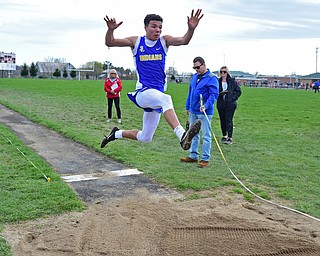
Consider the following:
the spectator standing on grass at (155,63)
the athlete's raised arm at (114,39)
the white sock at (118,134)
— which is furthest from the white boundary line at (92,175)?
the athlete's raised arm at (114,39)

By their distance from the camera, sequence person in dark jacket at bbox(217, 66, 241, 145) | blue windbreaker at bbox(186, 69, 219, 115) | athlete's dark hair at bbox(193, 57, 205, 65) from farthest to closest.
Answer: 1. person in dark jacket at bbox(217, 66, 241, 145)
2. blue windbreaker at bbox(186, 69, 219, 115)
3. athlete's dark hair at bbox(193, 57, 205, 65)

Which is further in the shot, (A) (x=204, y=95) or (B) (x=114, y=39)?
(A) (x=204, y=95)

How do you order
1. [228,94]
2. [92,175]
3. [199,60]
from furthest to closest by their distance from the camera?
[228,94] → [199,60] → [92,175]

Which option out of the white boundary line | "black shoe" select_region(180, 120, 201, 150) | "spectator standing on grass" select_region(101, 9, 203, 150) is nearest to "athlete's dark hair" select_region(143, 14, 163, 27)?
"spectator standing on grass" select_region(101, 9, 203, 150)

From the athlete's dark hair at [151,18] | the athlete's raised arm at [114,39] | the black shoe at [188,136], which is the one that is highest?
the athlete's dark hair at [151,18]

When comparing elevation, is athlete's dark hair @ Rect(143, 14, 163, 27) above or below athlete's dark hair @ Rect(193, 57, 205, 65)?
above

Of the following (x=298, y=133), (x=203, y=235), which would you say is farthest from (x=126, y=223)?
(x=298, y=133)

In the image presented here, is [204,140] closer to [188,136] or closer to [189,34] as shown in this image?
[188,136]

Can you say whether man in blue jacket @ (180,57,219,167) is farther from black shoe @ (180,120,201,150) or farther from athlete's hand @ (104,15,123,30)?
athlete's hand @ (104,15,123,30)

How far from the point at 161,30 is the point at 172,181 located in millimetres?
2611

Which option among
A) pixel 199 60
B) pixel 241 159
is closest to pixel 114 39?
pixel 199 60

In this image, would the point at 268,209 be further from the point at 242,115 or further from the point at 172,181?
the point at 242,115

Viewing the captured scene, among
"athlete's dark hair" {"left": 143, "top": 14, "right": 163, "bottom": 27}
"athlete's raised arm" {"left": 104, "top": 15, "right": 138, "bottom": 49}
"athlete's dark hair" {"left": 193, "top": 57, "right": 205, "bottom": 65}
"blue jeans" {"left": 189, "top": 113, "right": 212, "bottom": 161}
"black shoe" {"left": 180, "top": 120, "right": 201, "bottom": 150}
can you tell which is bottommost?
"blue jeans" {"left": 189, "top": 113, "right": 212, "bottom": 161}

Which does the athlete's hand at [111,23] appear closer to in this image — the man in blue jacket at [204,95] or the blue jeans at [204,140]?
the man in blue jacket at [204,95]
